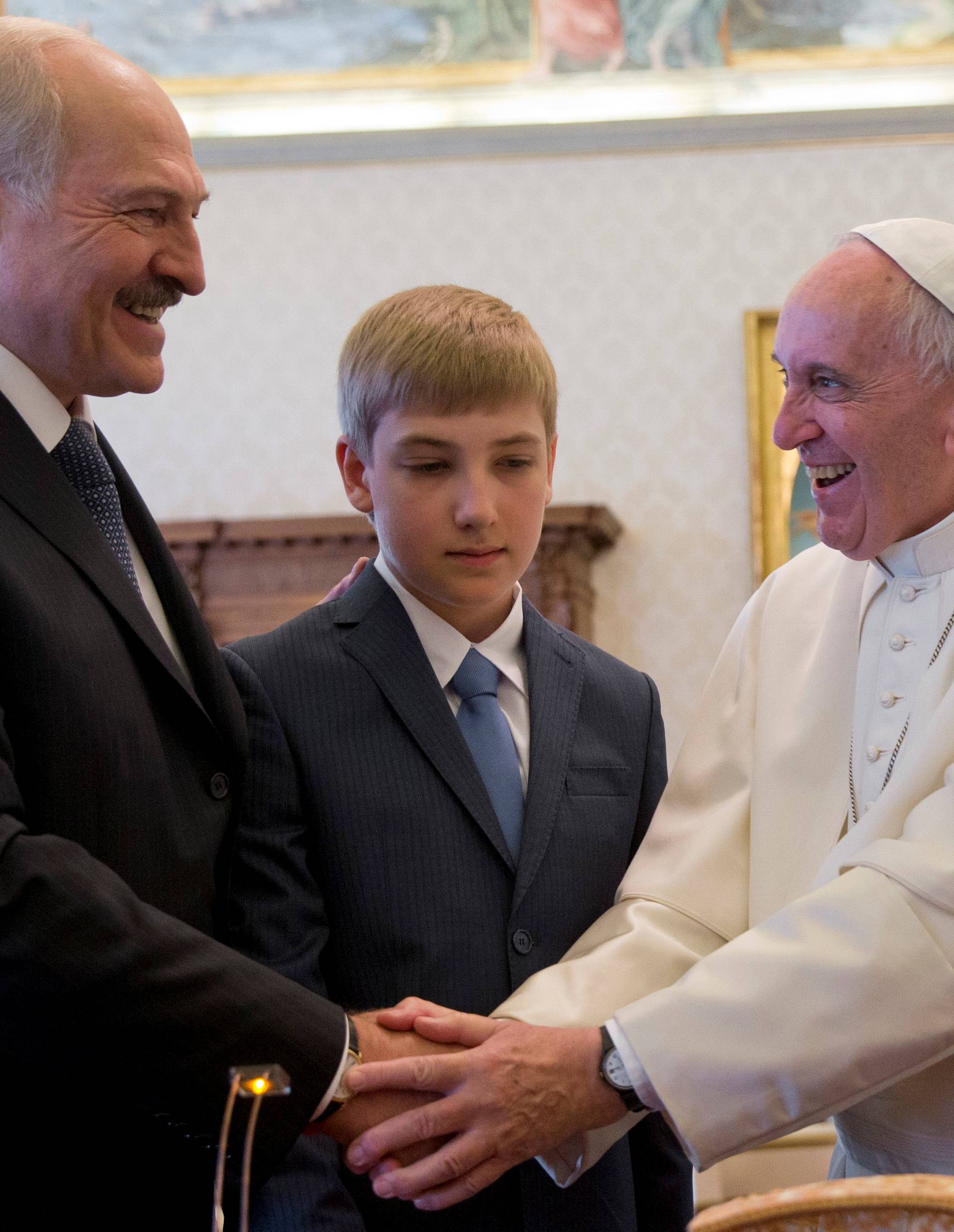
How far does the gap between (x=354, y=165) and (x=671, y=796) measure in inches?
242

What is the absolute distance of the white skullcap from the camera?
1.99 m

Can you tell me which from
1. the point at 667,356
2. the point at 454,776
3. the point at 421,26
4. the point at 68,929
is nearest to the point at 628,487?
the point at 667,356

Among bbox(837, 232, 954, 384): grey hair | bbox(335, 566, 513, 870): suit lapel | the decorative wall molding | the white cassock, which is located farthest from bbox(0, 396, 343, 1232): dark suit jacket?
the decorative wall molding

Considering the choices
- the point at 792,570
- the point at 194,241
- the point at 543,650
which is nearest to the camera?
the point at 194,241

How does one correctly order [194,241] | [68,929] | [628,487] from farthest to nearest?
1. [628,487]
2. [194,241]
3. [68,929]

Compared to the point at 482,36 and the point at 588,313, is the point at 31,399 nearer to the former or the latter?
the point at 588,313

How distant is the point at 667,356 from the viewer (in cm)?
730

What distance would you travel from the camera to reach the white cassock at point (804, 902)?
1705mm

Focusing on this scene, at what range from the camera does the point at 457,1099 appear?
1709 millimetres

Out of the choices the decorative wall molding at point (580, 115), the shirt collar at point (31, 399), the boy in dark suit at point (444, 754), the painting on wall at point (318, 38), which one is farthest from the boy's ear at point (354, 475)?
the painting on wall at point (318, 38)

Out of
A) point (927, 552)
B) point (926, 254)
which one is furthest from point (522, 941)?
point (926, 254)

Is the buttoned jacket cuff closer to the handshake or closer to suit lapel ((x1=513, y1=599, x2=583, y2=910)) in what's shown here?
the handshake

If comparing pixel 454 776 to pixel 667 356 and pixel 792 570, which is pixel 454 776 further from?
pixel 667 356

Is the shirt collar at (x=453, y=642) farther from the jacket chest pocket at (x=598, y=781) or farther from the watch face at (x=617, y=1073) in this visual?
the watch face at (x=617, y=1073)
